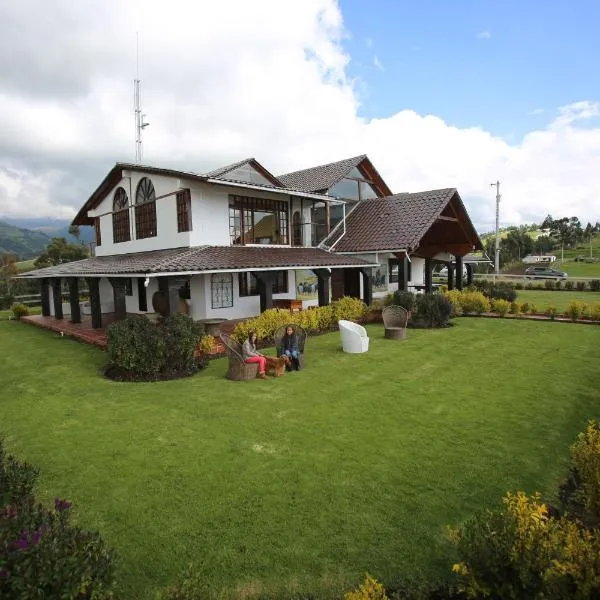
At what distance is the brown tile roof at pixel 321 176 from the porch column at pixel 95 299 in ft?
36.6

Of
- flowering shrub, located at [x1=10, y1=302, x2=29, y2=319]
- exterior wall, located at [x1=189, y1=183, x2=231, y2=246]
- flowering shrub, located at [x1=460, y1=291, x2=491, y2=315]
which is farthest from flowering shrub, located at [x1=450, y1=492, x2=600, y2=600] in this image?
flowering shrub, located at [x1=10, y1=302, x2=29, y2=319]

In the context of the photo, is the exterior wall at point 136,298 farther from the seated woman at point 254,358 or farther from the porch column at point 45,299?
the seated woman at point 254,358

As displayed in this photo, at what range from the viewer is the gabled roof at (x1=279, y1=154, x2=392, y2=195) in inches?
880

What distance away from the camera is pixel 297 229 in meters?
20.5

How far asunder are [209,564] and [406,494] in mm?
2288

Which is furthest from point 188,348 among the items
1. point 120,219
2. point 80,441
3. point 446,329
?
point 120,219

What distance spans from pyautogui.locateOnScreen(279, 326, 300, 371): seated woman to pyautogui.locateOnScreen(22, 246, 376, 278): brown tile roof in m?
3.39

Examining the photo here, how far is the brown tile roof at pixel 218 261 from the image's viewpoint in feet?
40.7

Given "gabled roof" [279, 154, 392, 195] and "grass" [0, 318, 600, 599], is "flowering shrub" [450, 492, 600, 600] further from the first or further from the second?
"gabled roof" [279, 154, 392, 195]

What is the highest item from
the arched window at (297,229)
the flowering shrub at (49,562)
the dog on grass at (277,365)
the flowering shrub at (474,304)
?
the arched window at (297,229)

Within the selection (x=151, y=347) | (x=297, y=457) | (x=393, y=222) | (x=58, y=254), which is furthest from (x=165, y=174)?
(x=58, y=254)

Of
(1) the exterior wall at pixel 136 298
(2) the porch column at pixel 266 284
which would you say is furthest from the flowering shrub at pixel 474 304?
(1) the exterior wall at pixel 136 298

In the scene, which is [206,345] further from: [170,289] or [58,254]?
[58,254]

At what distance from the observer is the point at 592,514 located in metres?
4.33
